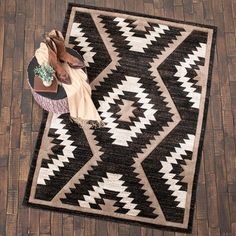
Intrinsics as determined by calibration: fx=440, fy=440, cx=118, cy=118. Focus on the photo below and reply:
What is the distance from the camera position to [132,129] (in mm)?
3457

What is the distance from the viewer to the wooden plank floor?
321 centimetres

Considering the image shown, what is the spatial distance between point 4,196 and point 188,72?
1756mm

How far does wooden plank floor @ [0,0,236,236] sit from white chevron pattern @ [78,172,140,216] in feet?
0.38

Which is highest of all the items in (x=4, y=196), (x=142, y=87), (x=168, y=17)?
(x=168, y=17)

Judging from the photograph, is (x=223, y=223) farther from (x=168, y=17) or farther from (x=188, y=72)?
(x=168, y=17)

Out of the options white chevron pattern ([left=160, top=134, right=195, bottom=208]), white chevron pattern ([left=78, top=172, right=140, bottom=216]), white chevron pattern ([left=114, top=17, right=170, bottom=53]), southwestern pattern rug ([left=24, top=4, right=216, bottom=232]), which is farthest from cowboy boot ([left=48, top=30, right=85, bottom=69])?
white chevron pattern ([left=160, top=134, right=195, bottom=208])

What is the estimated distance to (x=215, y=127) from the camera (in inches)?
138

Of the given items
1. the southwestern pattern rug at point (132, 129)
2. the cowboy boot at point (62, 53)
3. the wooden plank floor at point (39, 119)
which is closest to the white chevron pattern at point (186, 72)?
the southwestern pattern rug at point (132, 129)

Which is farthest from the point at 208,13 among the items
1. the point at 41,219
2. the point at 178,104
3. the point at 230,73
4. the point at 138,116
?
the point at 41,219

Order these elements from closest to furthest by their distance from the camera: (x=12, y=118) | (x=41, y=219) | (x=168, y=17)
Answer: (x=41, y=219), (x=12, y=118), (x=168, y=17)

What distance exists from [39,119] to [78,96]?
0.45 meters

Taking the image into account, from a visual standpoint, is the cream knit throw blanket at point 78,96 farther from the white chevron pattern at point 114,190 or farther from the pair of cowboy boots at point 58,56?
the white chevron pattern at point 114,190

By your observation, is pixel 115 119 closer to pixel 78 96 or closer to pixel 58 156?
pixel 78 96

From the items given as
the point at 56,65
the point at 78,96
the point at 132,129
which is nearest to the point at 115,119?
the point at 132,129
